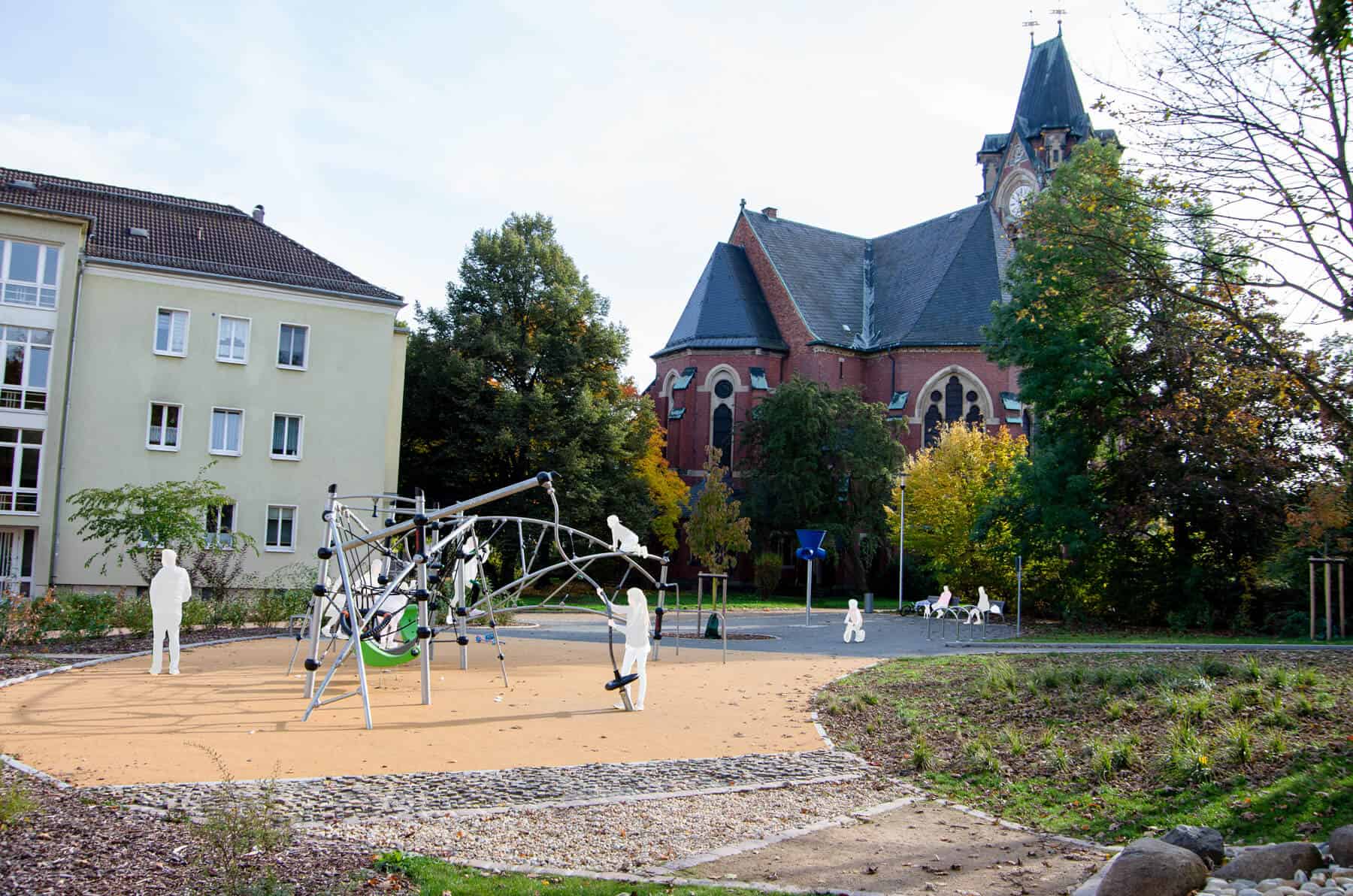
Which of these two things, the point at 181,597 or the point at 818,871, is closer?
the point at 818,871

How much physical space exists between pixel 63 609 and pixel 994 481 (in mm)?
27728

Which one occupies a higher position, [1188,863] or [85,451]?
[85,451]

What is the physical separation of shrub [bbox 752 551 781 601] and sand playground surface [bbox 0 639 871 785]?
2891 cm

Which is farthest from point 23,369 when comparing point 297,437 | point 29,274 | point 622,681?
point 622,681

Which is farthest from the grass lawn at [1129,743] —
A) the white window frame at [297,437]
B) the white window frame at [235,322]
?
the white window frame at [235,322]

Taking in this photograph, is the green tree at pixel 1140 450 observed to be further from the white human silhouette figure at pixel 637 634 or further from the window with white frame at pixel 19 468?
the window with white frame at pixel 19 468

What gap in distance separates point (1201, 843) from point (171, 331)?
3364cm

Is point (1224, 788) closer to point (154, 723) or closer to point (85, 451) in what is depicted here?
point (154, 723)

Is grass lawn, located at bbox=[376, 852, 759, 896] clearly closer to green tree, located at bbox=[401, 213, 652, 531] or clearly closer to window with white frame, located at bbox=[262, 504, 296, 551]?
window with white frame, located at bbox=[262, 504, 296, 551]

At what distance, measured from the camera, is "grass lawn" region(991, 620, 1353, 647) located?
22.3 meters

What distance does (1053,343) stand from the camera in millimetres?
29203

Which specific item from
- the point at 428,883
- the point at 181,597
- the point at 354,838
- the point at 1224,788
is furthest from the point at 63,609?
the point at 1224,788

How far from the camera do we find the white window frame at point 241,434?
109 feet

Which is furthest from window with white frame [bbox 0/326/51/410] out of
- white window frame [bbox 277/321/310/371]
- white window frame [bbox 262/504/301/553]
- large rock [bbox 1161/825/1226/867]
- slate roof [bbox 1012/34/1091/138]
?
slate roof [bbox 1012/34/1091/138]
